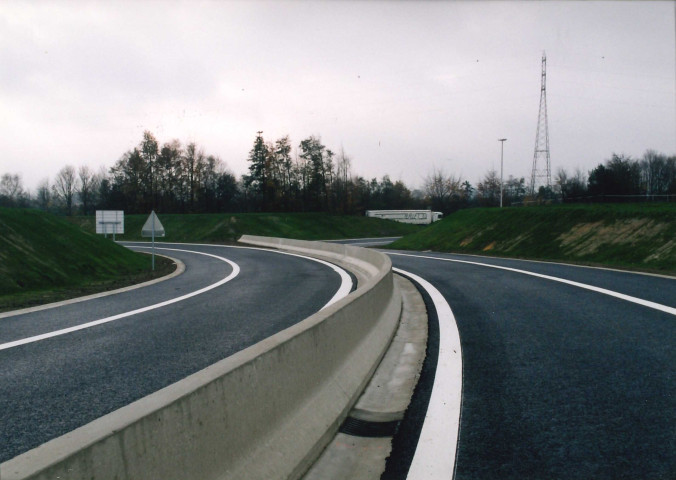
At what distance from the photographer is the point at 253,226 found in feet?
232

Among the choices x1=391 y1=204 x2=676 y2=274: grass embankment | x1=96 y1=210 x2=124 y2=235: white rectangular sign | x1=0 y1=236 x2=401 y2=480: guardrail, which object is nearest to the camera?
x1=0 y1=236 x2=401 y2=480: guardrail

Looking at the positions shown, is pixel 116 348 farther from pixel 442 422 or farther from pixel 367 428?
pixel 442 422

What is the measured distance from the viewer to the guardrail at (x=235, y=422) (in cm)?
205

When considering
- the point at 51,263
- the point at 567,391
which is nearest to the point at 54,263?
the point at 51,263

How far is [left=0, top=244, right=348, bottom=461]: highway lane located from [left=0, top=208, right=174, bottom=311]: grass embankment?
9.02ft

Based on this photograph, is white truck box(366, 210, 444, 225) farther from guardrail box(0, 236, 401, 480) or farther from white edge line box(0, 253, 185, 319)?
guardrail box(0, 236, 401, 480)

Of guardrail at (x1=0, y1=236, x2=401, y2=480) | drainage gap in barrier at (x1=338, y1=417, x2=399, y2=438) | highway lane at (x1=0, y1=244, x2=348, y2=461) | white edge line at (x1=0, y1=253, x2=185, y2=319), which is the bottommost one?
white edge line at (x1=0, y1=253, x2=185, y2=319)

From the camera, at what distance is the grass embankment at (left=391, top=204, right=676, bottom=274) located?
2444cm

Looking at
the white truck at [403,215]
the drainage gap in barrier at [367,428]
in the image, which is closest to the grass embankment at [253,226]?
the white truck at [403,215]

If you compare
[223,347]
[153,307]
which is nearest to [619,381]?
[223,347]

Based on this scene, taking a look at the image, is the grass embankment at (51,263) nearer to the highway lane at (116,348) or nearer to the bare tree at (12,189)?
the highway lane at (116,348)

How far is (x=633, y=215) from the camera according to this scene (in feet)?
96.0

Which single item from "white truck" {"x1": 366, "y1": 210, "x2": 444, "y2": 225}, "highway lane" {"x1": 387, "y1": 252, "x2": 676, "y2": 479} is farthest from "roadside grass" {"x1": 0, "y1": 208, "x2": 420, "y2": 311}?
"white truck" {"x1": 366, "y1": 210, "x2": 444, "y2": 225}

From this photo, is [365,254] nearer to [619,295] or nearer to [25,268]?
[619,295]
